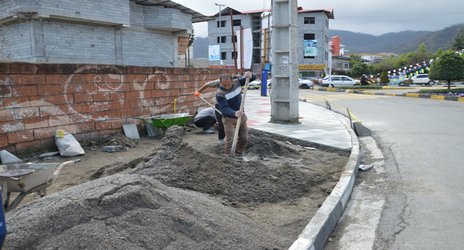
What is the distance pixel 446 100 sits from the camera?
19844 millimetres

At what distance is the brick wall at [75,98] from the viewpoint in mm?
6699

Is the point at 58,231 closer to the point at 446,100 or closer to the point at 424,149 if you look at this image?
the point at 424,149

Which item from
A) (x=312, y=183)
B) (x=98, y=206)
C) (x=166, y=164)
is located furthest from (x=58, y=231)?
(x=312, y=183)

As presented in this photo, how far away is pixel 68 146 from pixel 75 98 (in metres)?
1.09

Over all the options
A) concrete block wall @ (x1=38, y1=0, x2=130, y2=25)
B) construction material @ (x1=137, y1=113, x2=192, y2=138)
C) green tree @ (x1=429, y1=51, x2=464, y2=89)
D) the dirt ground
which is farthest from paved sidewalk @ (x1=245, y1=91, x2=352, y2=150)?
green tree @ (x1=429, y1=51, x2=464, y2=89)

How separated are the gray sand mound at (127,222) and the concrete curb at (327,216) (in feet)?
0.63

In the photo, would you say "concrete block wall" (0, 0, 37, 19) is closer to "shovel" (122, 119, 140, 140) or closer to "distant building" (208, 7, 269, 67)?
"shovel" (122, 119, 140, 140)

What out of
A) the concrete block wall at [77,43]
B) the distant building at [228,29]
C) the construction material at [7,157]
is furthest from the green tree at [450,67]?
the distant building at [228,29]

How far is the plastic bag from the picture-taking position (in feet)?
23.1

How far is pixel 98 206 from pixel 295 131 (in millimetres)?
7216

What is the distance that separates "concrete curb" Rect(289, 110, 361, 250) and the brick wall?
4928 mm

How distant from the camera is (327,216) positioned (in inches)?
163

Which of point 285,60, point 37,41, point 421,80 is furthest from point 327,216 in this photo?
point 421,80

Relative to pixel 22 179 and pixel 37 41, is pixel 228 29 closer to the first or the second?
pixel 37 41
